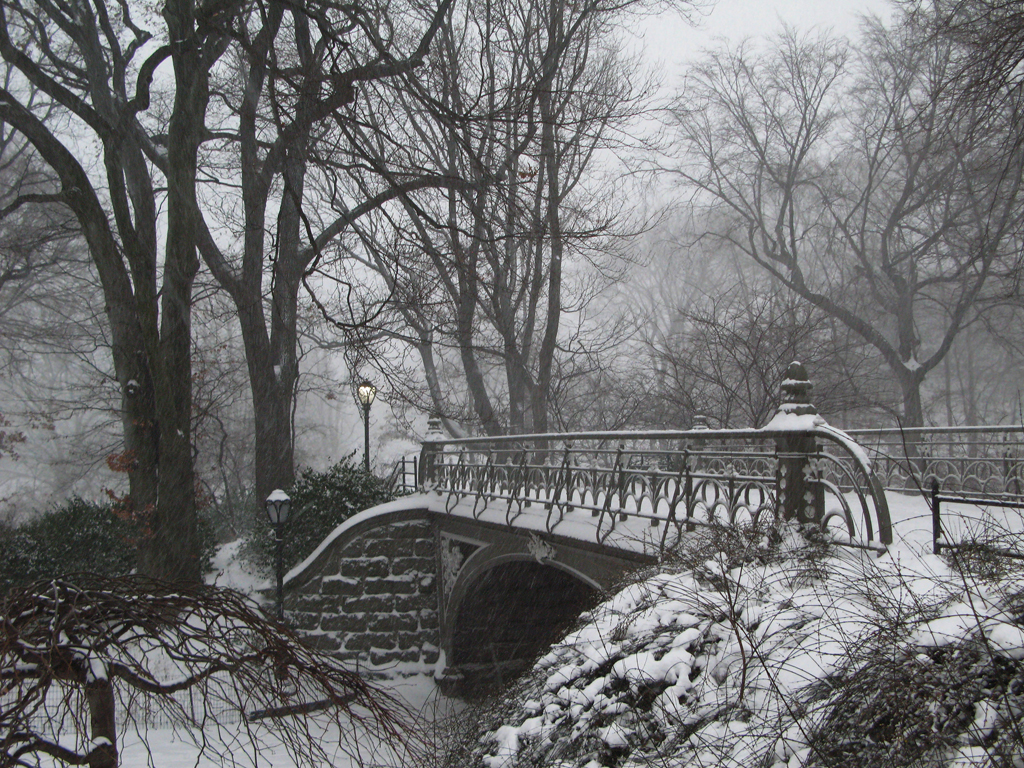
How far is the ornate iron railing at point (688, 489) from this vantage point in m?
5.20

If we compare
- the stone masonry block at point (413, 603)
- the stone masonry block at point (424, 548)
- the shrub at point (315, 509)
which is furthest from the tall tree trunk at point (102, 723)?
the shrub at point (315, 509)

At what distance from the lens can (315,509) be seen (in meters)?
15.3

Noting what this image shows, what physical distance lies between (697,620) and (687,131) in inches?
714

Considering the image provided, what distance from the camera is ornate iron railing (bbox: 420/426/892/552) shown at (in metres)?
5.20

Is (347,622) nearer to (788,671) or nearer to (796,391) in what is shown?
(796,391)

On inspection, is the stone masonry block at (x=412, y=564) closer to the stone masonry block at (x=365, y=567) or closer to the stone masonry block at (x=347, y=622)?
the stone masonry block at (x=365, y=567)

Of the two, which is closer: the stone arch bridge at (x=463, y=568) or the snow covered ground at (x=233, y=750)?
the snow covered ground at (x=233, y=750)

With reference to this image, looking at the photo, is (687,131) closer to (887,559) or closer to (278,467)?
(278,467)

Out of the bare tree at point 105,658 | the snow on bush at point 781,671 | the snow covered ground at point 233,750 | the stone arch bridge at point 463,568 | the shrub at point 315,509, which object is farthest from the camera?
the shrub at point 315,509

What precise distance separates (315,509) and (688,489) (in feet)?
35.0

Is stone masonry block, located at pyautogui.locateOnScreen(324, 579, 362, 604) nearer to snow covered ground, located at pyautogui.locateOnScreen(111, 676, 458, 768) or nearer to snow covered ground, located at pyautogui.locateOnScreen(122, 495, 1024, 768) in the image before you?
snow covered ground, located at pyautogui.locateOnScreen(111, 676, 458, 768)

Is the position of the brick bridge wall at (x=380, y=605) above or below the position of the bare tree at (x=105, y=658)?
below

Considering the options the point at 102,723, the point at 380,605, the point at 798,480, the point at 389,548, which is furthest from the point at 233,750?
the point at 380,605

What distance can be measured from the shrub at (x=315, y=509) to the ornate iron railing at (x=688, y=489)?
4215 mm
